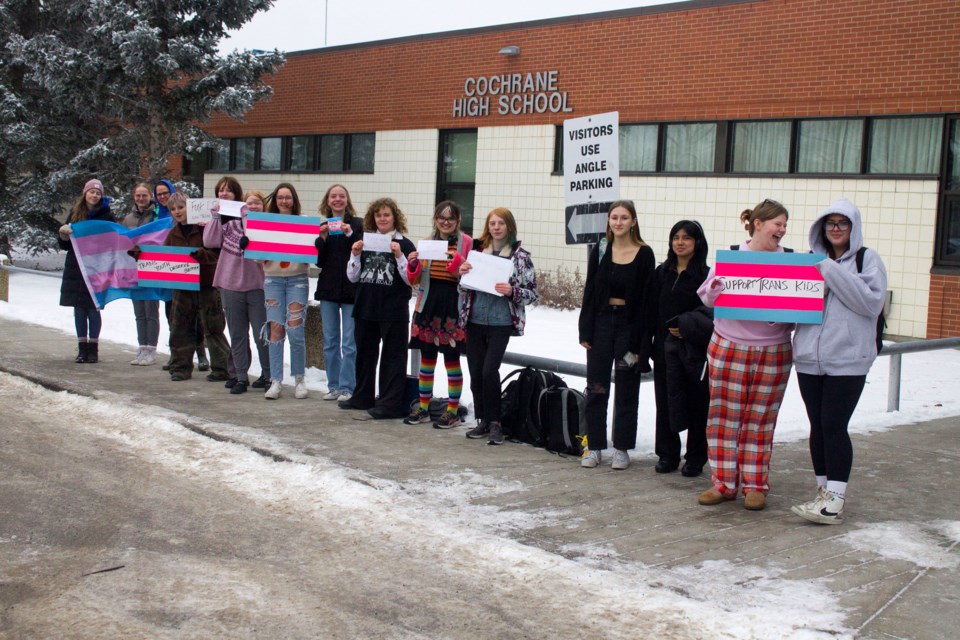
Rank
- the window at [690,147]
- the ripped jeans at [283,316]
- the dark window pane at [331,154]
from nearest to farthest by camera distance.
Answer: the ripped jeans at [283,316] < the window at [690,147] < the dark window pane at [331,154]

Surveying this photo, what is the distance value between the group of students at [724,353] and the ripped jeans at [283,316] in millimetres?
3308

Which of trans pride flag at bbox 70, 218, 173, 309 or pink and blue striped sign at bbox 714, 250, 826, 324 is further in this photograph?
trans pride flag at bbox 70, 218, 173, 309

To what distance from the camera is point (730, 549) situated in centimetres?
568

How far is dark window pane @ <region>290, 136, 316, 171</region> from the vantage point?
2575cm

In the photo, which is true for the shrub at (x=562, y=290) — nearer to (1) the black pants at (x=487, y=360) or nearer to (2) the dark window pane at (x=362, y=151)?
(2) the dark window pane at (x=362, y=151)

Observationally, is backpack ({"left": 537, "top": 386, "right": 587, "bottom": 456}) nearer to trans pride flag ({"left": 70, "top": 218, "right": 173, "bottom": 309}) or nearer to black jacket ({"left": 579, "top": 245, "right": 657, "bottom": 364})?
black jacket ({"left": 579, "top": 245, "right": 657, "bottom": 364})

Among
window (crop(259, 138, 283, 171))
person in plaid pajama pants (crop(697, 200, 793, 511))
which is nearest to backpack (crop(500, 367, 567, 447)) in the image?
person in plaid pajama pants (crop(697, 200, 793, 511))

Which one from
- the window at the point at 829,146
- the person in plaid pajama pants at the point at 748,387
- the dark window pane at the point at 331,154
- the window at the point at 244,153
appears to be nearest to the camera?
the person in plaid pajama pants at the point at 748,387

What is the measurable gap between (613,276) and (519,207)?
13777 mm

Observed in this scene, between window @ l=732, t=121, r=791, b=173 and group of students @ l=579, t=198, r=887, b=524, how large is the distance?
1079 centimetres

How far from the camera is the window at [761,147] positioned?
17.4m

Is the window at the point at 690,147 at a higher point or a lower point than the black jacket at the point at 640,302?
higher

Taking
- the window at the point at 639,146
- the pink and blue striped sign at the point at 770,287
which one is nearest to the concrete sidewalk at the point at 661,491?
the pink and blue striped sign at the point at 770,287

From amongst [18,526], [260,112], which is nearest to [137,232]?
[18,526]
